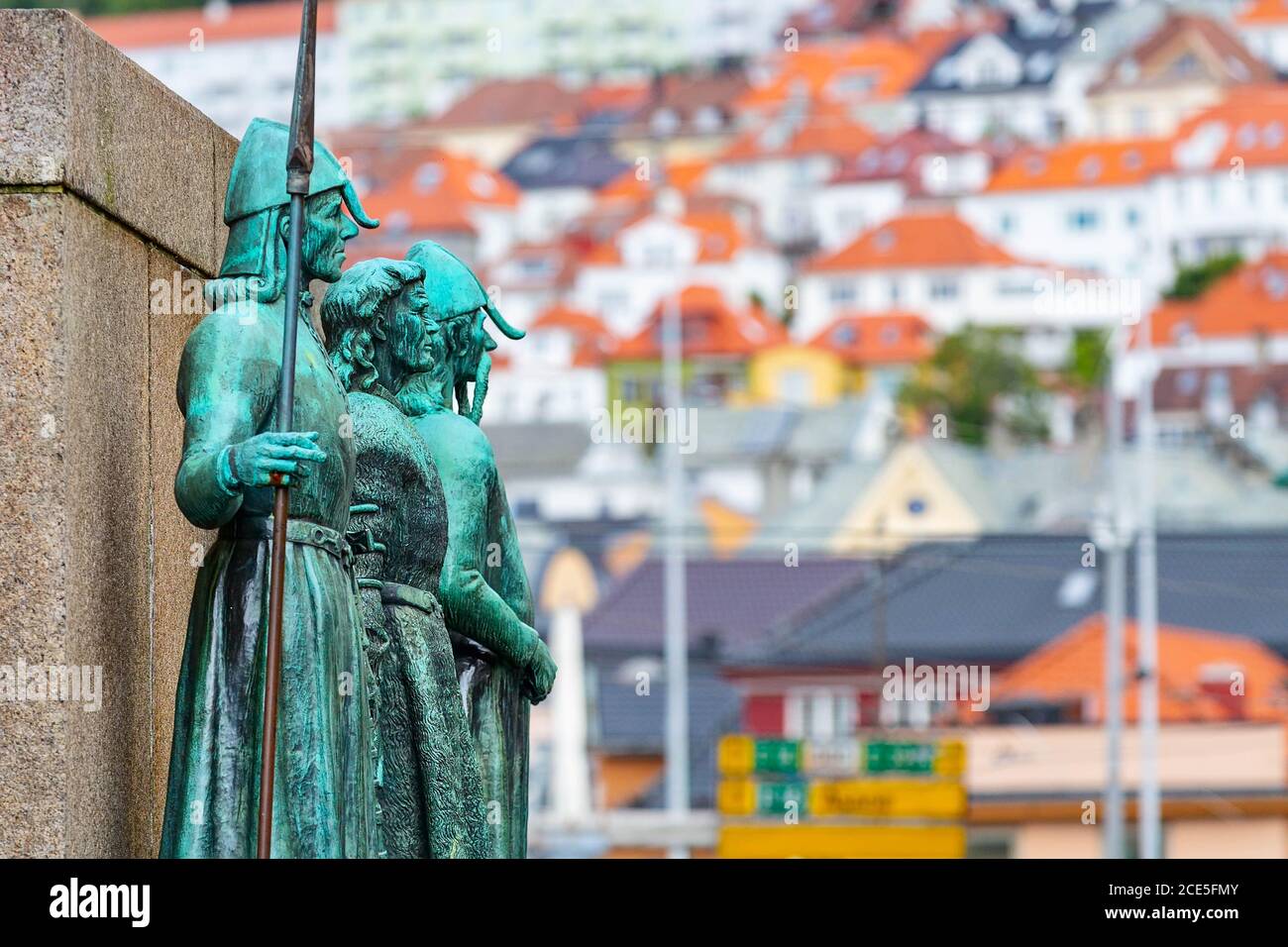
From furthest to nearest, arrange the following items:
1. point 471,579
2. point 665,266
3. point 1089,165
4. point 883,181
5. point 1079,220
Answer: point 883,181 < point 1089,165 < point 1079,220 < point 665,266 < point 471,579

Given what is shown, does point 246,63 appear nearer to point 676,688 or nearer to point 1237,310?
point 1237,310

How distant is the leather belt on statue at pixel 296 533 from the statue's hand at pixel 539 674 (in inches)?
52.5

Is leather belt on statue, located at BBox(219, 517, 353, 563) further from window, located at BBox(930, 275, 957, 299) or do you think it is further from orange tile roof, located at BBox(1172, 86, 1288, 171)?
orange tile roof, located at BBox(1172, 86, 1288, 171)

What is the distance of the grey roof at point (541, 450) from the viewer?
11888 centimetres

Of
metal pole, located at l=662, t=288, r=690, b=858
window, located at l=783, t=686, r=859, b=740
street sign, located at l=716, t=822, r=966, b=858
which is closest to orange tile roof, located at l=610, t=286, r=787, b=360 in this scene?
metal pole, located at l=662, t=288, r=690, b=858

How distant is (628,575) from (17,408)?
234ft

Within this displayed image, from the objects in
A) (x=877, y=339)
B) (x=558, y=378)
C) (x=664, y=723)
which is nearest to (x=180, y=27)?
(x=558, y=378)

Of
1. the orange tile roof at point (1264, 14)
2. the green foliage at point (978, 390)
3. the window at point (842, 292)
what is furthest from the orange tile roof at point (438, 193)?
the orange tile roof at point (1264, 14)

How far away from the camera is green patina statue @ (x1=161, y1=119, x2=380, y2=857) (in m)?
7.89

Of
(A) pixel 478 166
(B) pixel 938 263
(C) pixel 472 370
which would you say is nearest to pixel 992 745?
(C) pixel 472 370

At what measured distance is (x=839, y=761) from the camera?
179 ft

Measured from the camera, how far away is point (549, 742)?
66.7m

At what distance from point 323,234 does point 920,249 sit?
138m
